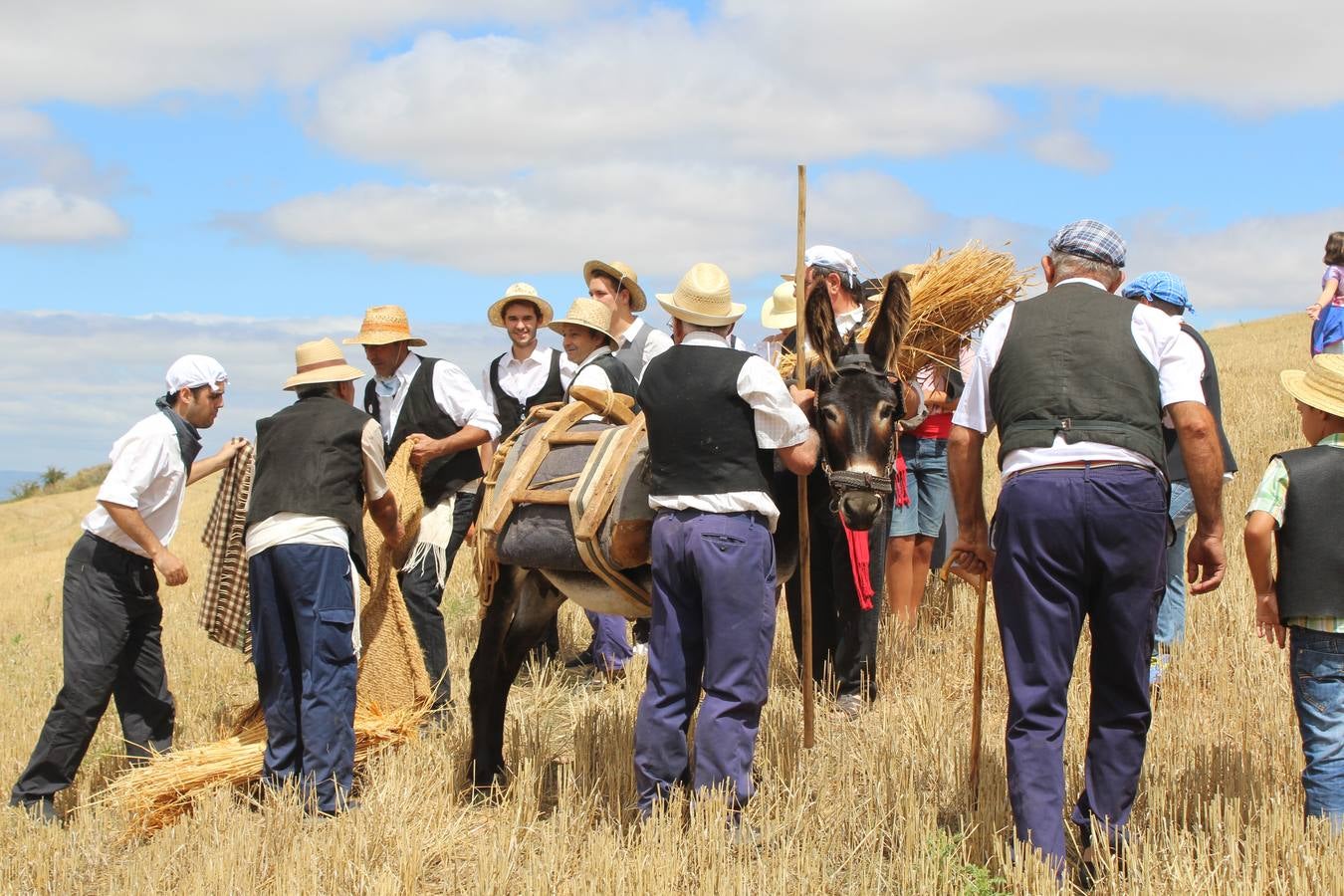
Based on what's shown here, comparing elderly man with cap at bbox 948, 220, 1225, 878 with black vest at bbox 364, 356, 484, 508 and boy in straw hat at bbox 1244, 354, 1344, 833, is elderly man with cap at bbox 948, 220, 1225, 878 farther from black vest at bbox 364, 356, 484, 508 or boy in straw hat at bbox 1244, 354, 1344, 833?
black vest at bbox 364, 356, 484, 508

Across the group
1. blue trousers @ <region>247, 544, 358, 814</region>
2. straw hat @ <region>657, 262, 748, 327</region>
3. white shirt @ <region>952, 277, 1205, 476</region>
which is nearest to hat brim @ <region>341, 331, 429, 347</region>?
blue trousers @ <region>247, 544, 358, 814</region>

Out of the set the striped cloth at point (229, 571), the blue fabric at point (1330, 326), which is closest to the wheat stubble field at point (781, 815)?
the striped cloth at point (229, 571)

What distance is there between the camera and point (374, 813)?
5602 mm

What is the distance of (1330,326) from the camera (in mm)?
9727

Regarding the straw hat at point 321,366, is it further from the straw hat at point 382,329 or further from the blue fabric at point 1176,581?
the blue fabric at point 1176,581

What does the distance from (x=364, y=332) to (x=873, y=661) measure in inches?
144

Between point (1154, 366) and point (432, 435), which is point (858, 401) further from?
point (432, 435)

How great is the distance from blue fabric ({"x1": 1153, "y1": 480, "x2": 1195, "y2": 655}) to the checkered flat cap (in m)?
2.41

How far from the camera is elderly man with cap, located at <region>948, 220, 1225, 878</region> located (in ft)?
14.5

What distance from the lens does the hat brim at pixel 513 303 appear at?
28.5 feet

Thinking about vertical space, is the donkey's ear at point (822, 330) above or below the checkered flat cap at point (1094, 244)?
below

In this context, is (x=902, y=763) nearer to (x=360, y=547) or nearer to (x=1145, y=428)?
(x=1145, y=428)

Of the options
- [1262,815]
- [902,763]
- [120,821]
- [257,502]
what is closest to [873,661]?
[902,763]

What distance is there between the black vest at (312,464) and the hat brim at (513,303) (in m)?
2.61
